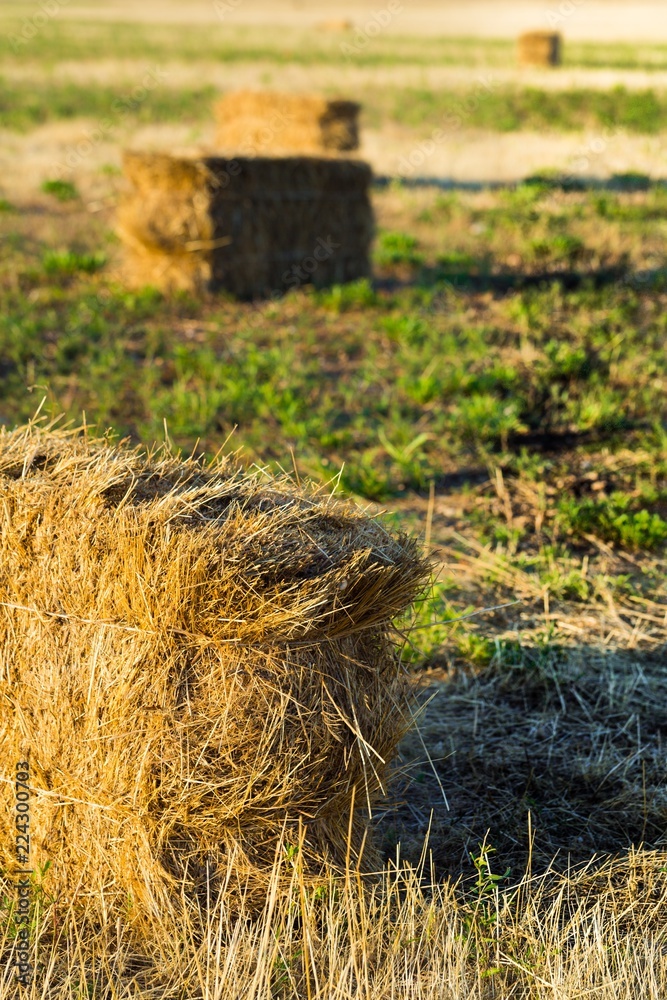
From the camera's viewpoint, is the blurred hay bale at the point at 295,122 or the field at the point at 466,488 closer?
the field at the point at 466,488

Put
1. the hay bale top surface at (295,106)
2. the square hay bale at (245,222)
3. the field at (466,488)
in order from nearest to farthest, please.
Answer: the field at (466,488)
the square hay bale at (245,222)
the hay bale top surface at (295,106)

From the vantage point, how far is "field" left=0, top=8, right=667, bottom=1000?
253 cm

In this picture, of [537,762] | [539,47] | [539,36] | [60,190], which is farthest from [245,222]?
[539,47]

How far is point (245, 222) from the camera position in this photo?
8.84m

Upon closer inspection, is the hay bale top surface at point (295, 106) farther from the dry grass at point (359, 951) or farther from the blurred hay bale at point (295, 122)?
A: the dry grass at point (359, 951)

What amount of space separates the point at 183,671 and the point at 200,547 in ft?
1.05

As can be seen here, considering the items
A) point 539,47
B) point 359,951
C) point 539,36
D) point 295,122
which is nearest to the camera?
point 359,951

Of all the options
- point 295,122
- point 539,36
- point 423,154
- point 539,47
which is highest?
point 539,36

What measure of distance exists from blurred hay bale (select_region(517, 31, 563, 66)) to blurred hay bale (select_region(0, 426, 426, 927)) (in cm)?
2882

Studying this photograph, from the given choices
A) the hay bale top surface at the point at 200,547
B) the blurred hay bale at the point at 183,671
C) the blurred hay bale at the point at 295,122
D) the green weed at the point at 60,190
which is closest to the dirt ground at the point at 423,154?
the green weed at the point at 60,190

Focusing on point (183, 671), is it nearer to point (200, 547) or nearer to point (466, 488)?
point (200, 547)

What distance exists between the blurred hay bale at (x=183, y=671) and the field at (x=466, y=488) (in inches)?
6.9

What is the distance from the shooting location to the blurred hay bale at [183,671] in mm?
2408

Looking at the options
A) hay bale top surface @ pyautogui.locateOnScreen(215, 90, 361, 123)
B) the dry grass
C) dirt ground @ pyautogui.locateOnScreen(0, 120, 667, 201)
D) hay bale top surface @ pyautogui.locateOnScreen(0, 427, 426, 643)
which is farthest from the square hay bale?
the dry grass
